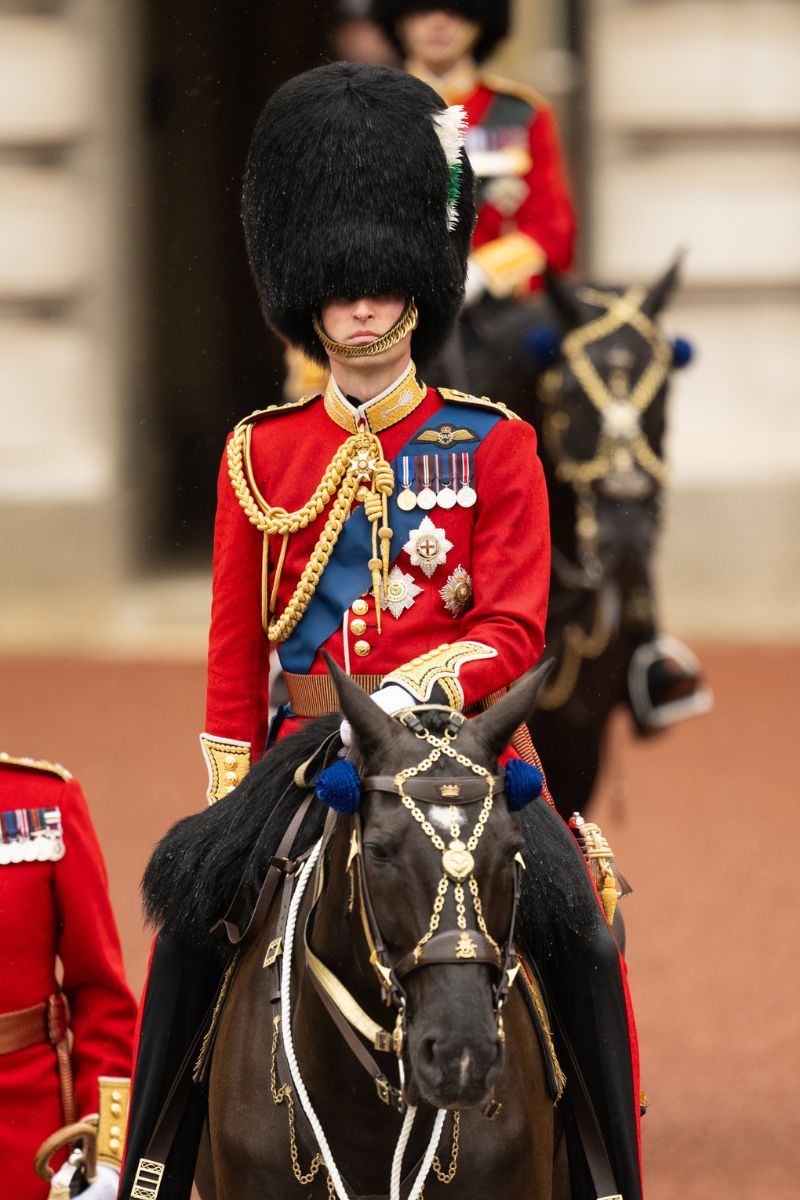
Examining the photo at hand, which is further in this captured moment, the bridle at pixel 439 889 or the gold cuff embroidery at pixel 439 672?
the gold cuff embroidery at pixel 439 672

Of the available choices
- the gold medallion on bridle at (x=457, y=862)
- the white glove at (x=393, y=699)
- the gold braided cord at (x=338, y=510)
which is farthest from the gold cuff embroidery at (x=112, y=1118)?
the gold medallion on bridle at (x=457, y=862)

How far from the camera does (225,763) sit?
3496mm

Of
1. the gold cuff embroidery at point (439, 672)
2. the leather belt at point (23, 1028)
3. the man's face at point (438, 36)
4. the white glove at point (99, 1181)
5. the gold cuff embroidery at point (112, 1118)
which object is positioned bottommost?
the white glove at point (99, 1181)

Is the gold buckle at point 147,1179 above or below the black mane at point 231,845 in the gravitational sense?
below

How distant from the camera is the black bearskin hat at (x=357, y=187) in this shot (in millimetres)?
3490

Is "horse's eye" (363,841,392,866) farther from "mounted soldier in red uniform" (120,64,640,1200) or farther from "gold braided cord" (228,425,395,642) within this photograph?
"gold braided cord" (228,425,395,642)

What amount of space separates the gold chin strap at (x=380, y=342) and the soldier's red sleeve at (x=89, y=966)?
94 centimetres

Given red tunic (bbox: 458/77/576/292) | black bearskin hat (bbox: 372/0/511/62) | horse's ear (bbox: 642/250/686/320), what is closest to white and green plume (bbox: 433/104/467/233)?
horse's ear (bbox: 642/250/686/320)

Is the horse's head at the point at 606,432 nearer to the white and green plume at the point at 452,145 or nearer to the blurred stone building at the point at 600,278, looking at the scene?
the white and green plume at the point at 452,145

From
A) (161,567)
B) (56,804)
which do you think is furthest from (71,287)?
(56,804)

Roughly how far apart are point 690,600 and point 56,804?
7042 millimetres

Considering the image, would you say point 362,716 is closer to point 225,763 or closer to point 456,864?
point 456,864

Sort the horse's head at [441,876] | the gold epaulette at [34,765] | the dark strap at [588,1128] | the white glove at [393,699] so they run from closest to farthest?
the horse's head at [441,876] < the white glove at [393,699] < the dark strap at [588,1128] < the gold epaulette at [34,765]

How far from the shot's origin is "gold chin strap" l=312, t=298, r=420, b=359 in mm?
3404
